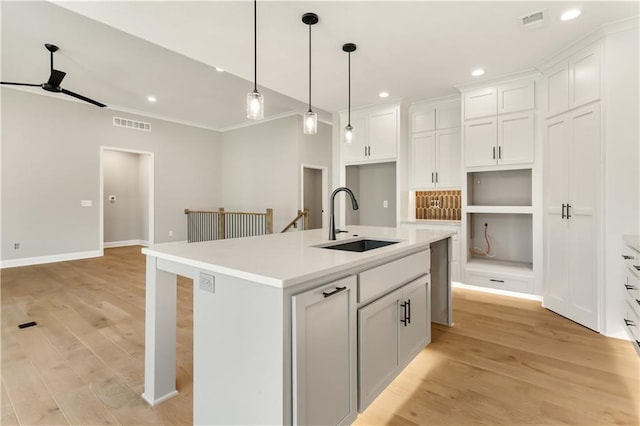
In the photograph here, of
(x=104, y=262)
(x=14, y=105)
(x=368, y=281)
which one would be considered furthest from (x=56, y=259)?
(x=368, y=281)

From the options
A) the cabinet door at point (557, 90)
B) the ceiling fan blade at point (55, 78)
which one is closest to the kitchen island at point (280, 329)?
the cabinet door at point (557, 90)

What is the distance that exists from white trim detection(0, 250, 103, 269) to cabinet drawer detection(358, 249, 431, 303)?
6.61 metres

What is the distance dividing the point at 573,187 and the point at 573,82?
1.04 meters

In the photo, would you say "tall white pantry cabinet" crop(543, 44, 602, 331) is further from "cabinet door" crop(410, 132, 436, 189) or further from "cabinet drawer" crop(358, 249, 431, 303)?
"cabinet drawer" crop(358, 249, 431, 303)

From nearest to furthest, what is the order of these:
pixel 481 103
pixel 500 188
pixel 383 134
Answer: pixel 481 103 < pixel 500 188 < pixel 383 134

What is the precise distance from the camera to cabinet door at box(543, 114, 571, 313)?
10.6 feet

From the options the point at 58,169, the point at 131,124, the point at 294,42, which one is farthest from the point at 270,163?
the point at 294,42

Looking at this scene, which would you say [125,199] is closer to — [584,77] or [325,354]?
[325,354]

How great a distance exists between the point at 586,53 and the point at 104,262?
754 centimetres

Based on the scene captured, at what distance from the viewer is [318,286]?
1246 mm

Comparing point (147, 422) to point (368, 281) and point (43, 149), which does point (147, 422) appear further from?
point (43, 149)

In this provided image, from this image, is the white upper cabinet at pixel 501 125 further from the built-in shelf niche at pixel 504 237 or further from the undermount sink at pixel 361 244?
the undermount sink at pixel 361 244

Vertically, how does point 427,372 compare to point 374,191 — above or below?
below

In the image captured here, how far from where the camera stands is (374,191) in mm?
5723
